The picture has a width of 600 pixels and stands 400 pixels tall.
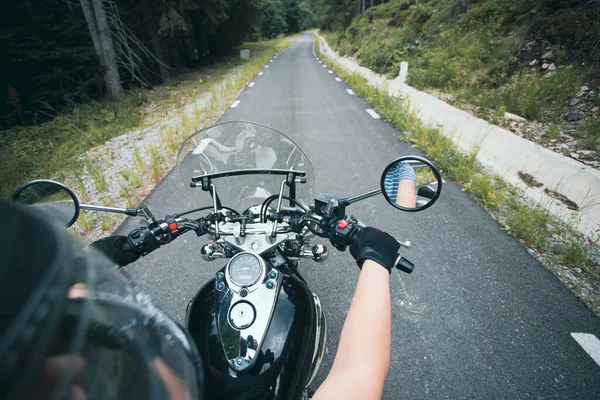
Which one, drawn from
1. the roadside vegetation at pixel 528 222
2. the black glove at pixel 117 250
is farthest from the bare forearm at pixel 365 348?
the roadside vegetation at pixel 528 222

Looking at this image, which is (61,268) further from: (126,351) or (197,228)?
(197,228)

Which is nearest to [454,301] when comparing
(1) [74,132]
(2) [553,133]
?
(2) [553,133]

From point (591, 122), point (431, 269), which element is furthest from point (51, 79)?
point (591, 122)

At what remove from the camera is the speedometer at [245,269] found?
129 centimetres

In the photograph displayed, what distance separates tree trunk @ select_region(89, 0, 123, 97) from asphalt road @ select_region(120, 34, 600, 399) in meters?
8.14

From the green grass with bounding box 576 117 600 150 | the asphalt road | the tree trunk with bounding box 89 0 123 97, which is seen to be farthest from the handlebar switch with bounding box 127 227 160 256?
the tree trunk with bounding box 89 0 123 97

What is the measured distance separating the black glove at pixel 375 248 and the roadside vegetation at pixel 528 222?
2.33m

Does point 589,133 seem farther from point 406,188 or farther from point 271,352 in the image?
point 271,352

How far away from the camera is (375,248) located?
3.99 ft

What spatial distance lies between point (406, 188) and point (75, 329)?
55.4 inches

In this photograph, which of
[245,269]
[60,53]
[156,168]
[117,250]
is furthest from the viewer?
[60,53]

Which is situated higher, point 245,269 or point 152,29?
point 152,29

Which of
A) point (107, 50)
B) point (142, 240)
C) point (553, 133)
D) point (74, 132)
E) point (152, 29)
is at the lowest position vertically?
point (74, 132)

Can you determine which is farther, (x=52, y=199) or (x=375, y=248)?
(x=52, y=199)
